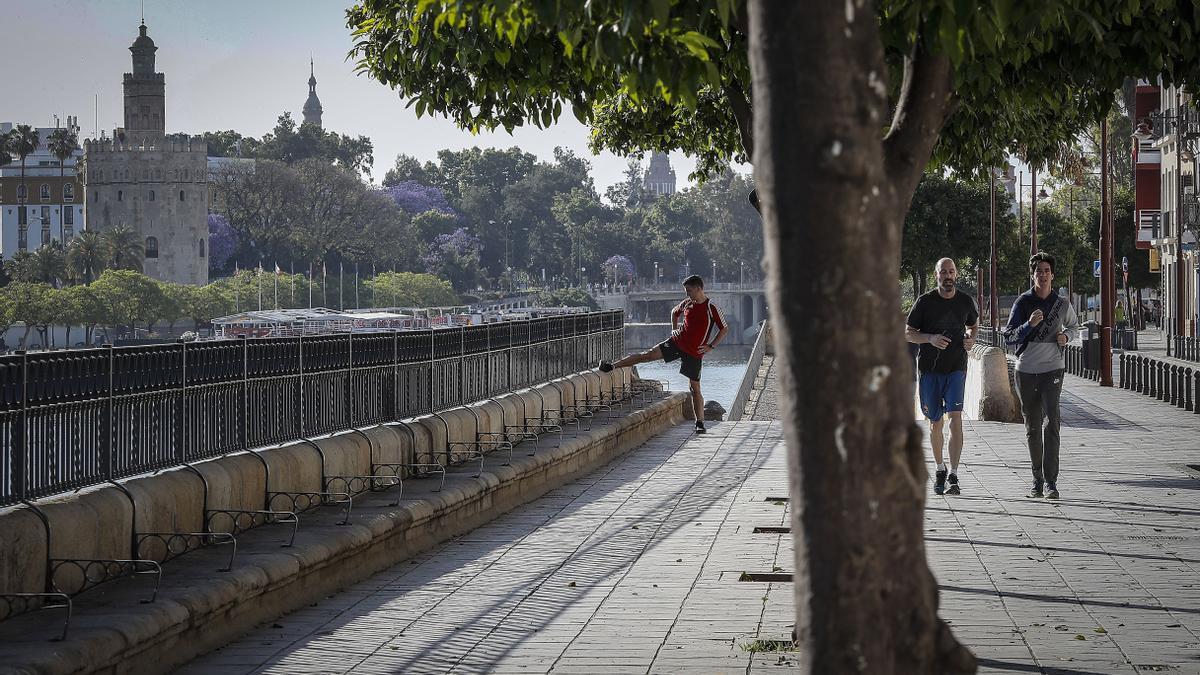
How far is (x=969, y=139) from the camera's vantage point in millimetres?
11203

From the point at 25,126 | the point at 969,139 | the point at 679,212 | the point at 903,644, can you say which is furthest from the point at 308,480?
the point at 679,212

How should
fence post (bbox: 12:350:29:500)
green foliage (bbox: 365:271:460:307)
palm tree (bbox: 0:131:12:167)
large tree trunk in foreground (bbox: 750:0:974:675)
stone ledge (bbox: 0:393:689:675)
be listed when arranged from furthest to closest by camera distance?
palm tree (bbox: 0:131:12:167) → green foliage (bbox: 365:271:460:307) → fence post (bbox: 12:350:29:500) → stone ledge (bbox: 0:393:689:675) → large tree trunk in foreground (bbox: 750:0:974:675)

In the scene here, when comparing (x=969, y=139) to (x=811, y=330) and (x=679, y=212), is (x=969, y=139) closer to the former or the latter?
(x=811, y=330)

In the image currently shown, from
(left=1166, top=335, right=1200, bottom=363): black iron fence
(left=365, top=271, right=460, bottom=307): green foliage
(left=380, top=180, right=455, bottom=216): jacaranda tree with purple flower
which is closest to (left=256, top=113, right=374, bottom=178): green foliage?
(left=380, top=180, right=455, bottom=216): jacaranda tree with purple flower

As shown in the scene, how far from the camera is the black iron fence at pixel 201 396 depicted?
8203mm

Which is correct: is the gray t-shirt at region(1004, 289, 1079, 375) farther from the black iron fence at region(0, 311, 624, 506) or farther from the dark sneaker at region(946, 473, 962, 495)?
the black iron fence at region(0, 311, 624, 506)

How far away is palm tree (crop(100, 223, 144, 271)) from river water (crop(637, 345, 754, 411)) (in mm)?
42781

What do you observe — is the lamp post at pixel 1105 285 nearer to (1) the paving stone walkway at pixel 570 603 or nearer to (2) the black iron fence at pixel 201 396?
(2) the black iron fence at pixel 201 396

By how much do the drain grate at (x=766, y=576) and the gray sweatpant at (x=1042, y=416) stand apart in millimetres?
3655

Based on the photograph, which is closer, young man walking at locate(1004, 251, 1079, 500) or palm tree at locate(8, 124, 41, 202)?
young man walking at locate(1004, 251, 1079, 500)

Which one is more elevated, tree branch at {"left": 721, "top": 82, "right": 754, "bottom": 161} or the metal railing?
tree branch at {"left": 721, "top": 82, "right": 754, "bottom": 161}

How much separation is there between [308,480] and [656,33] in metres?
6.16

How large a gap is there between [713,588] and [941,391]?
13.9 feet

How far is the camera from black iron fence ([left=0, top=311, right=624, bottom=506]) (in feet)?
26.9
